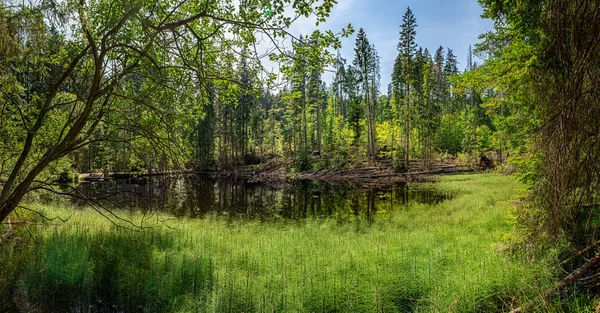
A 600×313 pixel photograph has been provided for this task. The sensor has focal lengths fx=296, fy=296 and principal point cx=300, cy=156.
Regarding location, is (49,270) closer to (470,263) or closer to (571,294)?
(470,263)

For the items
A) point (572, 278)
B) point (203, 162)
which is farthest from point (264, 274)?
point (572, 278)

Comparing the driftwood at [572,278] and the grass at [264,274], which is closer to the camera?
the driftwood at [572,278]

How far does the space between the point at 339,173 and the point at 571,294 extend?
36.3 metres

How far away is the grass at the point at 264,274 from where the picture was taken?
5008 mm

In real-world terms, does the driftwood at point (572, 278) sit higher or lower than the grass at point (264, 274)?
higher

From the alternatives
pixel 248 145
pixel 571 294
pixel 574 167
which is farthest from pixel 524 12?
pixel 248 145

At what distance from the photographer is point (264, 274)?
259 inches

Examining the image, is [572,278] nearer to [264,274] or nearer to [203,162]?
[264,274]

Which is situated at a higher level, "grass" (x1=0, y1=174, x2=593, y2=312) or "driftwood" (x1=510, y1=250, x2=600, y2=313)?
"driftwood" (x1=510, y1=250, x2=600, y2=313)

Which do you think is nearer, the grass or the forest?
the forest

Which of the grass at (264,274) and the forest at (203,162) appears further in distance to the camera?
the grass at (264,274)

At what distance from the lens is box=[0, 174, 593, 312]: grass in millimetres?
5008

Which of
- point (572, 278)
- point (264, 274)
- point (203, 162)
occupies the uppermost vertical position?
point (203, 162)

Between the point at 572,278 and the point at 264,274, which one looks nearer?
the point at 572,278
